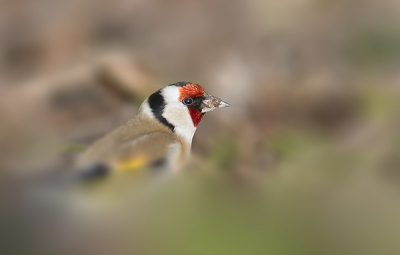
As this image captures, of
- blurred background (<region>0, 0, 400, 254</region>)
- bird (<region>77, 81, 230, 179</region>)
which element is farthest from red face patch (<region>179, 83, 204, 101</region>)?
blurred background (<region>0, 0, 400, 254</region>)

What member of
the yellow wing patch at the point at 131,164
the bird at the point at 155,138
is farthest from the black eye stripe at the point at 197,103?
the yellow wing patch at the point at 131,164

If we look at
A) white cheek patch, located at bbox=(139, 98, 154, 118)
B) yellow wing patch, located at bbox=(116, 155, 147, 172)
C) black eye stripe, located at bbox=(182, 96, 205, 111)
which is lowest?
white cheek patch, located at bbox=(139, 98, 154, 118)

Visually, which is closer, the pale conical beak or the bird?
the bird

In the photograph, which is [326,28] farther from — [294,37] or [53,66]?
[53,66]

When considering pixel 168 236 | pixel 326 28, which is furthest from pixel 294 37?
pixel 168 236

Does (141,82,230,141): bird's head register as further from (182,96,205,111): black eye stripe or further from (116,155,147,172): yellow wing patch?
(116,155,147,172): yellow wing patch

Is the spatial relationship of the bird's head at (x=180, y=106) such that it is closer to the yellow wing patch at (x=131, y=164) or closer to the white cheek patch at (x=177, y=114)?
the white cheek patch at (x=177, y=114)
